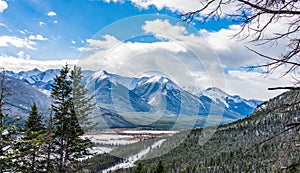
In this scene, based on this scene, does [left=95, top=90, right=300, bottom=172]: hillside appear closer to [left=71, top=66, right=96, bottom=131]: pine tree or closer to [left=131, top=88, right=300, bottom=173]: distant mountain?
[left=131, top=88, right=300, bottom=173]: distant mountain

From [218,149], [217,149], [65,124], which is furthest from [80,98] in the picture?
[217,149]

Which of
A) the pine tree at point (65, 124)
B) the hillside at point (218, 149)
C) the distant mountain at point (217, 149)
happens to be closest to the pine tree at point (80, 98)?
the pine tree at point (65, 124)

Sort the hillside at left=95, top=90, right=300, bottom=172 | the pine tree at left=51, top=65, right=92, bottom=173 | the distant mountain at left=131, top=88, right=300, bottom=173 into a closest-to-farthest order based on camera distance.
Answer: the pine tree at left=51, top=65, right=92, bottom=173
the hillside at left=95, top=90, right=300, bottom=172
the distant mountain at left=131, top=88, right=300, bottom=173

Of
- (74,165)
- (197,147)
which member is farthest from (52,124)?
(197,147)

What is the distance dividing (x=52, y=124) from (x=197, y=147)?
138577mm

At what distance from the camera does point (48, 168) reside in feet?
58.5

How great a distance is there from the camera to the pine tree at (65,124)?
18031 mm

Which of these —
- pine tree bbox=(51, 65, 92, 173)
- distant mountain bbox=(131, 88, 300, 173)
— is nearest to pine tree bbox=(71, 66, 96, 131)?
pine tree bbox=(51, 65, 92, 173)

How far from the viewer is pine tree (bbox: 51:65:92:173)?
18.0 m

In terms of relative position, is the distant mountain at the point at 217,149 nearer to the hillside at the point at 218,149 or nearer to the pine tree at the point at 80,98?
the hillside at the point at 218,149

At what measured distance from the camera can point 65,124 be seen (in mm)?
18250

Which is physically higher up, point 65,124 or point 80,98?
point 80,98

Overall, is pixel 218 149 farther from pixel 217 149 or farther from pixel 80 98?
pixel 80 98

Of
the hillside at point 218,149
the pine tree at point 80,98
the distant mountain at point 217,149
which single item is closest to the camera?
the pine tree at point 80,98
